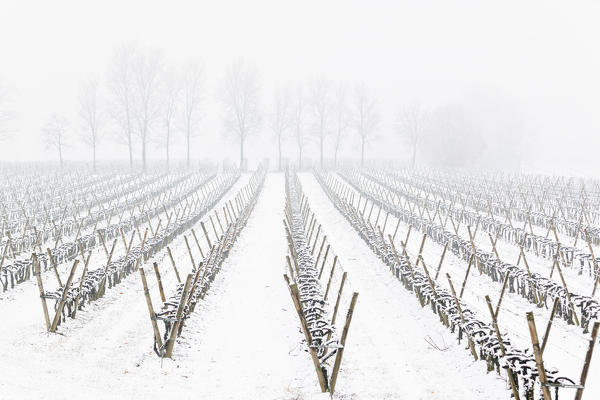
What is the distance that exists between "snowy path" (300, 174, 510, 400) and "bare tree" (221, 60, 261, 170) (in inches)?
1592

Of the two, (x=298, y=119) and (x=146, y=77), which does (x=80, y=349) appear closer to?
(x=146, y=77)

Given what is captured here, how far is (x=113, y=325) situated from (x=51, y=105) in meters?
126

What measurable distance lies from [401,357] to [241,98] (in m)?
46.3

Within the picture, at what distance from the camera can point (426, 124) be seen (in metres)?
62.6

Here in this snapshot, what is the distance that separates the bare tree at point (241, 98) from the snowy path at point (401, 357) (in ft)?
133

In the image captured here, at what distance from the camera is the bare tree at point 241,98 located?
166 ft

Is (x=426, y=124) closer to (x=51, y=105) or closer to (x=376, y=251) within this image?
(x=376, y=251)

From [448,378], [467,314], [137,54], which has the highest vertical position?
[137,54]

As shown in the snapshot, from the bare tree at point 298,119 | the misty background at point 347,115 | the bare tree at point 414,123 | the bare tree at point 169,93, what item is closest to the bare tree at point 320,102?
the misty background at point 347,115

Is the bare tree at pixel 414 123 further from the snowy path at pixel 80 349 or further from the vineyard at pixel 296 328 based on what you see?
the snowy path at pixel 80 349

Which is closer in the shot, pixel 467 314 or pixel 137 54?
pixel 467 314

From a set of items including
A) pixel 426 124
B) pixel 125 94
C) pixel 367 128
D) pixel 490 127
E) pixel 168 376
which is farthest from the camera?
pixel 490 127

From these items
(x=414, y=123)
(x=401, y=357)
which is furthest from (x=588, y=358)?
(x=414, y=123)

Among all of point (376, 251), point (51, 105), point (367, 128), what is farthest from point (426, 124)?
point (51, 105)
